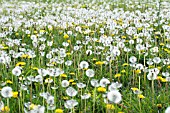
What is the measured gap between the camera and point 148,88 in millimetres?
2754

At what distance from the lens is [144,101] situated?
2381mm

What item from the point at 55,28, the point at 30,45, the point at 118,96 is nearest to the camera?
the point at 118,96

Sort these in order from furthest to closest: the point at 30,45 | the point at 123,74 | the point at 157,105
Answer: the point at 30,45, the point at 123,74, the point at 157,105

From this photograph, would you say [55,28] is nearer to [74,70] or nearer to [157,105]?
[74,70]

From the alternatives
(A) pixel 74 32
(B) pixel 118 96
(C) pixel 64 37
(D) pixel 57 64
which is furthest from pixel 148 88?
(A) pixel 74 32

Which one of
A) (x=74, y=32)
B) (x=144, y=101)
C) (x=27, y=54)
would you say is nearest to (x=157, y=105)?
(x=144, y=101)

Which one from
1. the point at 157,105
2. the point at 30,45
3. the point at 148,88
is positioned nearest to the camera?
the point at 157,105

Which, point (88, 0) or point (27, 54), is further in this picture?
point (88, 0)

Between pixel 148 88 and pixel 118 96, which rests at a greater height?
pixel 118 96

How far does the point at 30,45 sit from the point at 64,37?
0.45 m

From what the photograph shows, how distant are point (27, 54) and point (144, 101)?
57.0 inches

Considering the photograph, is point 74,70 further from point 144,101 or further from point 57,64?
point 144,101

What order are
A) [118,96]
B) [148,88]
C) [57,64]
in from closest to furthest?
[118,96], [148,88], [57,64]

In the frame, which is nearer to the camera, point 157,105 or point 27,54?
point 157,105
